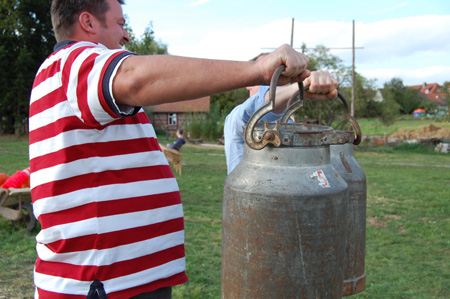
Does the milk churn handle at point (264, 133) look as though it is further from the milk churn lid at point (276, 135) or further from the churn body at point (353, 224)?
the churn body at point (353, 224)

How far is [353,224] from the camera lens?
183 cm

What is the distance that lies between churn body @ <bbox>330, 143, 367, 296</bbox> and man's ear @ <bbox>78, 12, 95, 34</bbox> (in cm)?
115

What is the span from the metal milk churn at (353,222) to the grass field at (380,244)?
2.29 metres

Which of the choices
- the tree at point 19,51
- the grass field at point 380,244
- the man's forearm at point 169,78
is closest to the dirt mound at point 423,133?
the grass field at point 380,244

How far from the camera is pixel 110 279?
158cm

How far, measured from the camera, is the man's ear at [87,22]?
1645 millimetres

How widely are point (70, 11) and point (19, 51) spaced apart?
82.6ft

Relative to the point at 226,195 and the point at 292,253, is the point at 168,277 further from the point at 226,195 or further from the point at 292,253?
the point at 292,253

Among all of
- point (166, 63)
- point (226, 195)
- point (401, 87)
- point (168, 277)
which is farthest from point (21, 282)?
point (401, 87)

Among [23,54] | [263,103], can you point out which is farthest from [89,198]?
[23,54]

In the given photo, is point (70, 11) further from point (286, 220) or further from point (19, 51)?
point (19, 51)

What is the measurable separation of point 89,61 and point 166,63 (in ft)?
0.85

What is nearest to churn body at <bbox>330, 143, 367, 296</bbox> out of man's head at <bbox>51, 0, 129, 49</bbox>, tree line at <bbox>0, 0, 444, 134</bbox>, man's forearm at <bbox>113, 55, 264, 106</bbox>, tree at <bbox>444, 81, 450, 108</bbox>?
man's forearm at <bbox>113, 55, 264, 106</bbox>

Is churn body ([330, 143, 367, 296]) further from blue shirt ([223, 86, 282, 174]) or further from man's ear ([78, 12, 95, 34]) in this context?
man's ear ([78, 12, 95, 34])
